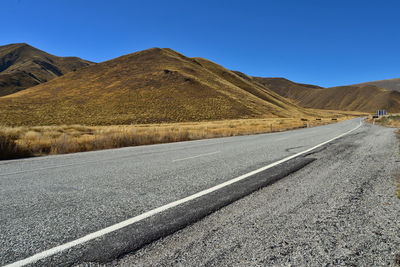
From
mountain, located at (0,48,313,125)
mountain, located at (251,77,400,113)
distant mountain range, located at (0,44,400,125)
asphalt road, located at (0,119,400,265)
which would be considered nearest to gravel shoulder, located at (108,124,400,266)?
asphalt road, located at (0,119,400,265)

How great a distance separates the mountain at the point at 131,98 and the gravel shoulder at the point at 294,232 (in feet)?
156

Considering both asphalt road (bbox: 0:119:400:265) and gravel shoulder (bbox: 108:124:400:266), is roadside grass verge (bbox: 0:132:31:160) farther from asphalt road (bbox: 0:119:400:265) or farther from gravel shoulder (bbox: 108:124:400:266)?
gravel shoulder (bbox: 108:124:400:266)

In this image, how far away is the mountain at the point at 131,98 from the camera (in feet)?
163

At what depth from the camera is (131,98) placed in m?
62.0

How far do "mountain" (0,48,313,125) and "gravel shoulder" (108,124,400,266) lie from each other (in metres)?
47.6

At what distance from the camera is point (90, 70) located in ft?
285

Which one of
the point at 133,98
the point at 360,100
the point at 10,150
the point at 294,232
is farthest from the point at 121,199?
the point at 360,100

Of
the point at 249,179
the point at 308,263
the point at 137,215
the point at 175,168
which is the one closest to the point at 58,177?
the point at 175,168

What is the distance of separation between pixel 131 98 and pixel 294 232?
63.8 meters

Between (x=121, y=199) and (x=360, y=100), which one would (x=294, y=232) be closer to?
(x=121, y=199)

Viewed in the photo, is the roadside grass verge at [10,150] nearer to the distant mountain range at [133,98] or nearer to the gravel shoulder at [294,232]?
the gravel shoulder at [294,232]

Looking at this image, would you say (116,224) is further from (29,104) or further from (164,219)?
(29,104)

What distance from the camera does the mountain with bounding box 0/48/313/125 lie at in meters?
49.7

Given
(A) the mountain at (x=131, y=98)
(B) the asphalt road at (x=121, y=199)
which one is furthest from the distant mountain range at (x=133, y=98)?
(B) the asphalt road at (x=121, y=199)
